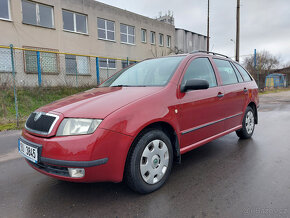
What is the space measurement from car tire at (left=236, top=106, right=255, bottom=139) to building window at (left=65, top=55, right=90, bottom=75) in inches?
358

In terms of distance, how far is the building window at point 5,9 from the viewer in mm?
11791

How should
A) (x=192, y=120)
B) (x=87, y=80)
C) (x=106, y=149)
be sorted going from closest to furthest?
(x=106, y=149) → (x=192, y=120) → (x=87, y=80)

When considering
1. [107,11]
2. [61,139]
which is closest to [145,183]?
[61,139]

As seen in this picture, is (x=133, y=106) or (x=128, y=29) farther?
(x=128, y=29)

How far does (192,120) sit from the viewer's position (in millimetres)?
2750

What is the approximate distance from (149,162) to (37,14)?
14.3 m

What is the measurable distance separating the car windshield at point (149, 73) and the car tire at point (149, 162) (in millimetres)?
727

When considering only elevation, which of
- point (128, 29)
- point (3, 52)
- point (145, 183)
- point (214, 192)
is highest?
point (128, 29)

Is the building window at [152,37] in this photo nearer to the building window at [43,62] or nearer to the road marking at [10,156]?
the building window at [43,62]

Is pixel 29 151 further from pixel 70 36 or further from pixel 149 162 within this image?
pixel 70 36

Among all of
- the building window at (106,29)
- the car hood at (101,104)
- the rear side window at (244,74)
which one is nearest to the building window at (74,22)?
the building window at (106,29)

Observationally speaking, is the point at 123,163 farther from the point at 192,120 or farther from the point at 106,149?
the point at 192,120

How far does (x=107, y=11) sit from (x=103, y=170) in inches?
684

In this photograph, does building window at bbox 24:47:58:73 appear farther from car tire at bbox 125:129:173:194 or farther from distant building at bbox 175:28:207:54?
distant building at bbox 175:28:207:54
